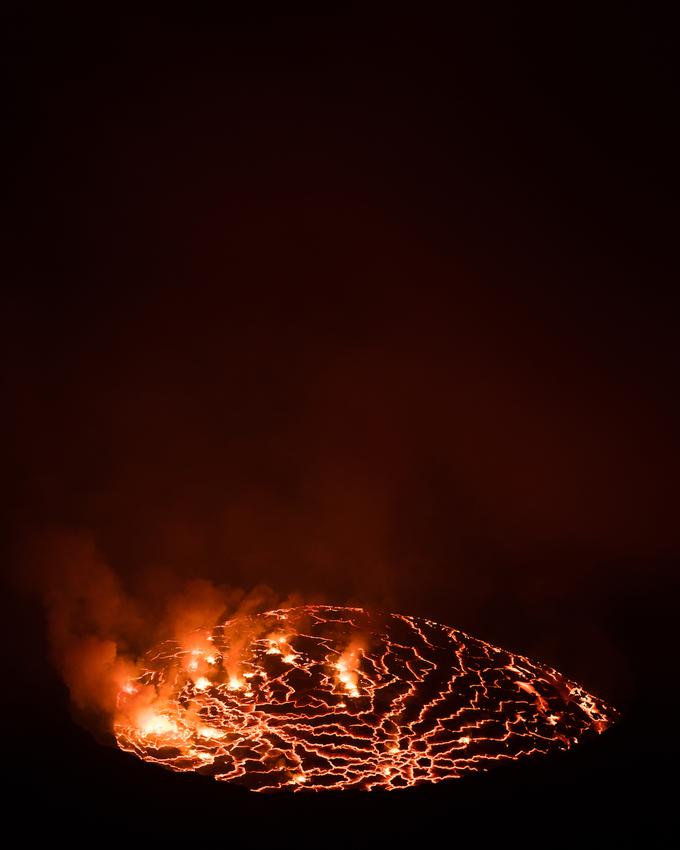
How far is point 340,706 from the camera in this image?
162 inches

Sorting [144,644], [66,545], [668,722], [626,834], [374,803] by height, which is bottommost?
[626,834]

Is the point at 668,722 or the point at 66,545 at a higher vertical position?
the point at 66,545

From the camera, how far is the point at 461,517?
24.3 feet

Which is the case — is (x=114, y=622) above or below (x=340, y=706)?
above

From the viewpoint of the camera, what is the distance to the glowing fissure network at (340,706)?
3.48 metres

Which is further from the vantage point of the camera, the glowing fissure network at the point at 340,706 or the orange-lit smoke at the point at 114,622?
the orange-lit smoke at the point at 114,622

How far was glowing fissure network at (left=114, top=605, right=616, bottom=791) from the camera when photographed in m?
3.48

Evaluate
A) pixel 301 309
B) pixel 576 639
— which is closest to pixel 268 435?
pixel 301 309

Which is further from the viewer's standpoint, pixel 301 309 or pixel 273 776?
pixel 301 309

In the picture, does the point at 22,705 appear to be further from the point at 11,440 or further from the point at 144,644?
the point at 11,440

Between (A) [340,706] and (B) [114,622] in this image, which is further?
(B) [114,622]

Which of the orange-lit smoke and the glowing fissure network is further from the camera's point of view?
the orange-lit smoke

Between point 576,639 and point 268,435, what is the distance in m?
3.73

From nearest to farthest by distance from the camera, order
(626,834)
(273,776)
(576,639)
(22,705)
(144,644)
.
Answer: (626,834)
(273,776)
(22,705)
(144,644)
(576,639)
